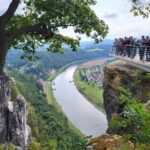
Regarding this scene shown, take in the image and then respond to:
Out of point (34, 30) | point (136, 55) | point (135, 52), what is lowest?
point (136, 55)

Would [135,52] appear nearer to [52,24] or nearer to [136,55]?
[136,55]

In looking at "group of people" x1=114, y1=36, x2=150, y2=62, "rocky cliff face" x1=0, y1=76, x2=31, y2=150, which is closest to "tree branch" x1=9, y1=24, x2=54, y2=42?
"rocky cliff face" x1=0, y1=76, x2=31, y2=150

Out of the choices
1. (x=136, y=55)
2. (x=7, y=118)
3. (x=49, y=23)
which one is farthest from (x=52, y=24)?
(x=136, y=55)

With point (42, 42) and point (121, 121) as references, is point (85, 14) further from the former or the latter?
point (121, 121)

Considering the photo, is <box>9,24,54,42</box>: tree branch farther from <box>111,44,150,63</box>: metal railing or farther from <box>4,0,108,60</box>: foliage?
<box>111,44,150,63</box>: metal railing

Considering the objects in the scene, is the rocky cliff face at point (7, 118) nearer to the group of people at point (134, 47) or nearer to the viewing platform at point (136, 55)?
the viewing platform at point (136, 55)
